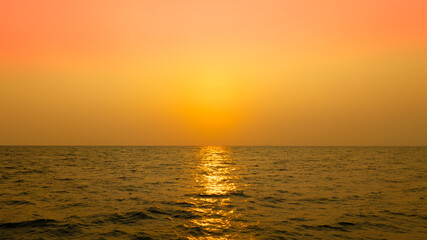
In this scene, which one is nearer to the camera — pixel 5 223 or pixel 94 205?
pixel 5 223

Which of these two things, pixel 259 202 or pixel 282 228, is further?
pixel 259 202

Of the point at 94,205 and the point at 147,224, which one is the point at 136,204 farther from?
the point at 147,224

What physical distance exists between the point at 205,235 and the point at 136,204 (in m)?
8.16

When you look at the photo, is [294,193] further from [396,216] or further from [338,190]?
[396,216]

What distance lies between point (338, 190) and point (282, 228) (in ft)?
47.3

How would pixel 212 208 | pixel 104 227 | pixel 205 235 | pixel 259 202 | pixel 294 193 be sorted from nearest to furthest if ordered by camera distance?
pixel 205 235 → pixel 104 227 → pixel 212 208 → pixel 259 202 → pixel 294 193

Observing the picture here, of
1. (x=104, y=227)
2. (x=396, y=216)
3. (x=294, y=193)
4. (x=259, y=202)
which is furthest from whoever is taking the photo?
(x=294, y=193)

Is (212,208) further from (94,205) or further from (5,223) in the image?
(5,223)

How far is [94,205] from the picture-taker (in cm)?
1938

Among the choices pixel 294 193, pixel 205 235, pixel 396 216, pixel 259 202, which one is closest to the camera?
pixel 205 235

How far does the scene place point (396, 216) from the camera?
1698 cm

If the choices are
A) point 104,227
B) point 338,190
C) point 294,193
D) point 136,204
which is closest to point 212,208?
point 136,204

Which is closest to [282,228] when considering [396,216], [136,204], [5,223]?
[396,216]

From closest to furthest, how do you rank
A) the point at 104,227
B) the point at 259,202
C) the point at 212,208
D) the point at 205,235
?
the point at 205,235 → the point at 104,227 → the point at 212,208 → the point at 259,202
